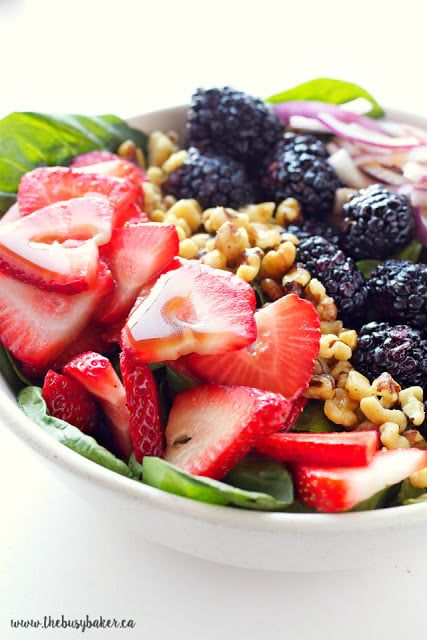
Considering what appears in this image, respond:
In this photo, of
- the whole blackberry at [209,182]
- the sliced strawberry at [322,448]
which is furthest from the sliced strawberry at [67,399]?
the whole blackberry at [209,182]

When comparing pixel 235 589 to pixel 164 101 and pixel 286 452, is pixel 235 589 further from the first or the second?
pixel 164 101

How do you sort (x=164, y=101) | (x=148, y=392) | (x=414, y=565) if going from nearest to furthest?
1. (x=148, y=392)
2. (x=414, y=565)
3. (x=164, y=101)

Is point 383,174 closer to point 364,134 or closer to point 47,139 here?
point 364,134

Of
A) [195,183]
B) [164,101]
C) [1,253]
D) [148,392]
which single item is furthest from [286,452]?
[164,101]

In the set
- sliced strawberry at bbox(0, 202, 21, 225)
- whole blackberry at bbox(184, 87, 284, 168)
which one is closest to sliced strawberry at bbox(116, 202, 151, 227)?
sliced strawberry at bbox(0, 202, 21, 225)

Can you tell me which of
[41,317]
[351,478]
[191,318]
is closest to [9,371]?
[41,317]

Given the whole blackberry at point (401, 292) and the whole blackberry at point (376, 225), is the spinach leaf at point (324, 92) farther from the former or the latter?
the whole blackberry at point (401, 292)
